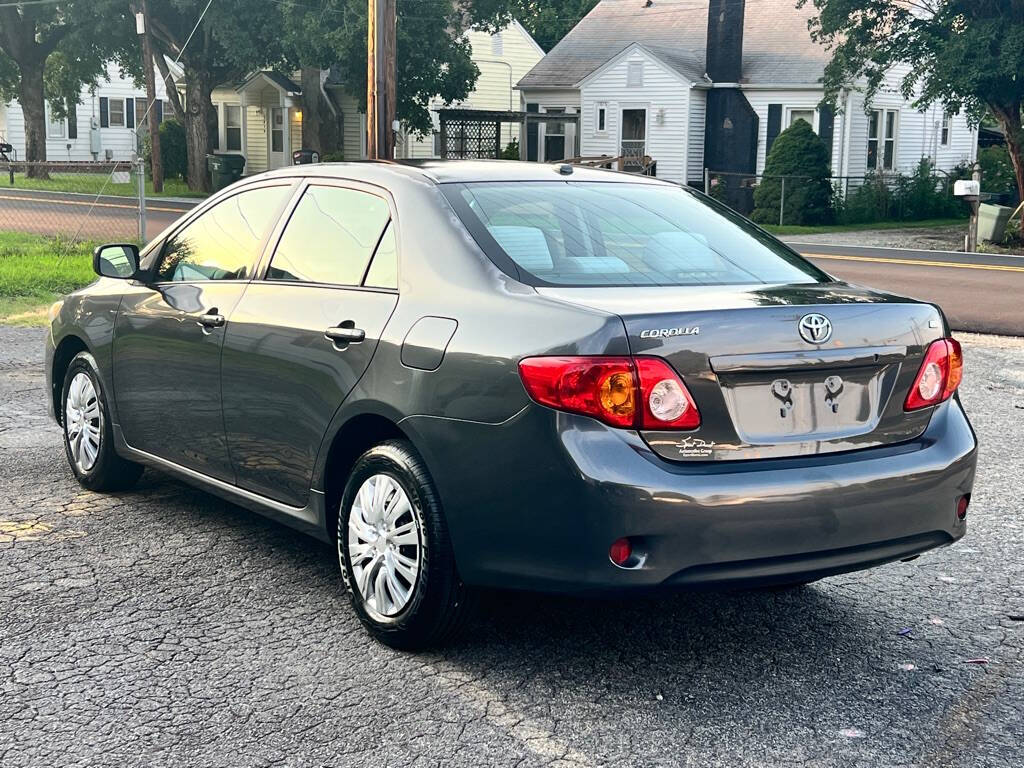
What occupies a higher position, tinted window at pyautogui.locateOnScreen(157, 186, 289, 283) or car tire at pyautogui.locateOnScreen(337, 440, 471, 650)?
tinted window at pyautogui.locateOnScreen(157, 186, 289, 283)

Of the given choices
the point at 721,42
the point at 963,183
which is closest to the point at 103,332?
the point at 963,183

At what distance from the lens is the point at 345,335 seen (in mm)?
4613

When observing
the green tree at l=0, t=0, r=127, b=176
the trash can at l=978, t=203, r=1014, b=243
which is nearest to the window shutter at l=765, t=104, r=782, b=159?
the trash can at l=978, t=203, r=1014, b=243

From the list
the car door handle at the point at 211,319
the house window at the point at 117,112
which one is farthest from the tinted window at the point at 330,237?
the house window at the point at 117,112

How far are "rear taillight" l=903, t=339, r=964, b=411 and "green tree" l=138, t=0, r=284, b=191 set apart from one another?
35.4 m

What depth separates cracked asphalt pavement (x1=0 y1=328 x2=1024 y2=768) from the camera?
12.2 ft

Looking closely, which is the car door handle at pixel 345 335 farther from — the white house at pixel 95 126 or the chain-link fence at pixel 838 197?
the white house at pixel 95 126

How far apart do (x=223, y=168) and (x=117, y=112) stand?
2135 cm

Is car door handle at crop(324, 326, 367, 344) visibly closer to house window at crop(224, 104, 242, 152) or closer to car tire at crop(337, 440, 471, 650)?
car tire at crop(337, 440, 471, 650)

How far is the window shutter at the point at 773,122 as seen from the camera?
38.8 m

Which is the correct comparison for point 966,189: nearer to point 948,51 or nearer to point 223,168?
point 948,51

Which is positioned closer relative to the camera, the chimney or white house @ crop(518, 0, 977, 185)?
white house @ crop(518, 0, 977, 185)

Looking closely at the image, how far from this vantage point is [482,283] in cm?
433

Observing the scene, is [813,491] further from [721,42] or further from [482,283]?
[721,42]
